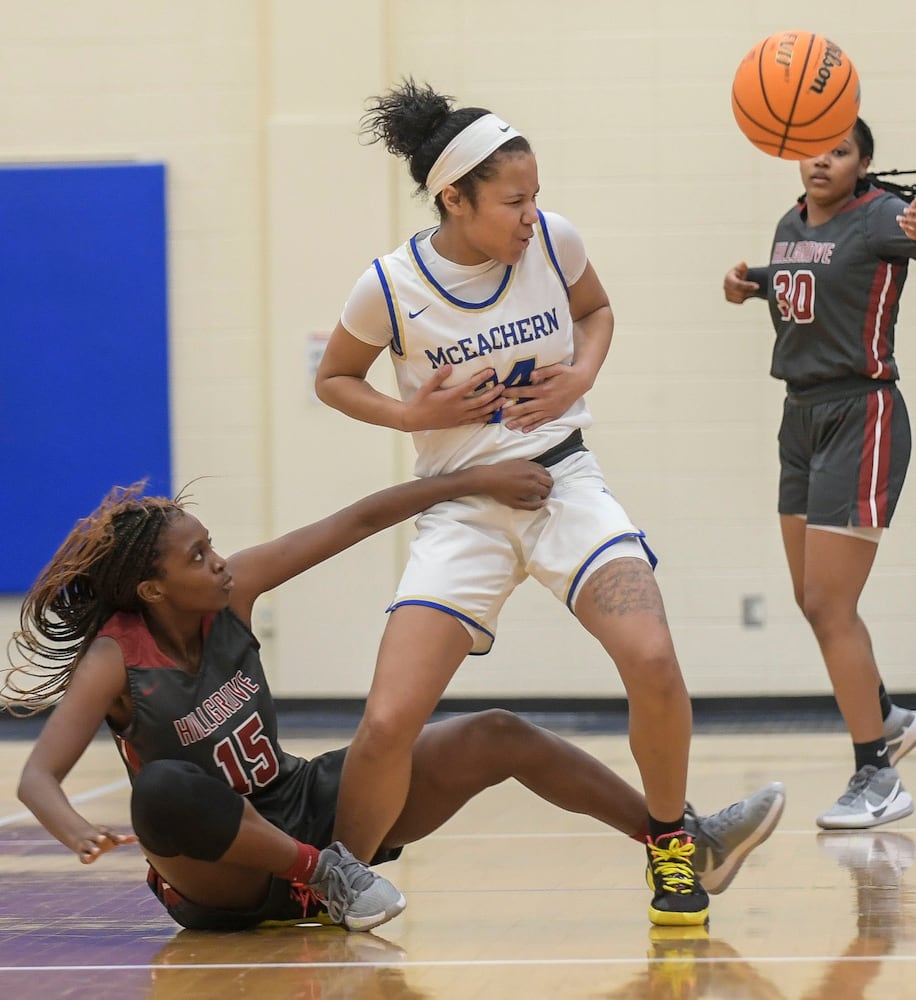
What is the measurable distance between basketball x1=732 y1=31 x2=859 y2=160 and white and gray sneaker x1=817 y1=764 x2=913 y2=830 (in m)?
1.62

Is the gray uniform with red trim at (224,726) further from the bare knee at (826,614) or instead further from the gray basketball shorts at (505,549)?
the bare knee at (826,614)

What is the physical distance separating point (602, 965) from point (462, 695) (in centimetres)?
434

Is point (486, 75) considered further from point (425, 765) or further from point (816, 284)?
point (425, 765)

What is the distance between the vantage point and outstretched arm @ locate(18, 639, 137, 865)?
256 centimetres

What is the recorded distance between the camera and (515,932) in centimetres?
299

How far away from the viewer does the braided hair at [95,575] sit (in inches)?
118

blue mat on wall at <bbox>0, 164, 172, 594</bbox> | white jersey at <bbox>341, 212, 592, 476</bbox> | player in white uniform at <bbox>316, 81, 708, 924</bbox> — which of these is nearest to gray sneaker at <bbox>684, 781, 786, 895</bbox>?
player in white uniform at <bbox>316, 81, 708, 924</bbox>

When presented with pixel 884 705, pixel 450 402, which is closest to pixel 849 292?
pixel 884 705

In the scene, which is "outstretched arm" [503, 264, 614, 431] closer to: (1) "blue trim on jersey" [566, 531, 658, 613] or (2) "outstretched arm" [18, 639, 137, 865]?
(1) "blue trim on jersey" [566, 531, 658, 613]

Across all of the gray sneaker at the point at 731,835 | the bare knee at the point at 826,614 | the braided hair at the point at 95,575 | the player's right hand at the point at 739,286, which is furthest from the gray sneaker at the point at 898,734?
the braided hair at the point at 95,575

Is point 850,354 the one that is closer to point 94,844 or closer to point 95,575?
point 95,575

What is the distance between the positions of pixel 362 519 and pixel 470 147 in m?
0.76

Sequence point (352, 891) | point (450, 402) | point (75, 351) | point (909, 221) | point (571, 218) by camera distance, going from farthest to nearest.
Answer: point (75, 351) < point (571, 218) < point (909, 221) < point (450, 402) < point (352, 891)

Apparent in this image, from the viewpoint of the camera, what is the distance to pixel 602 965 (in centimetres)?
267
